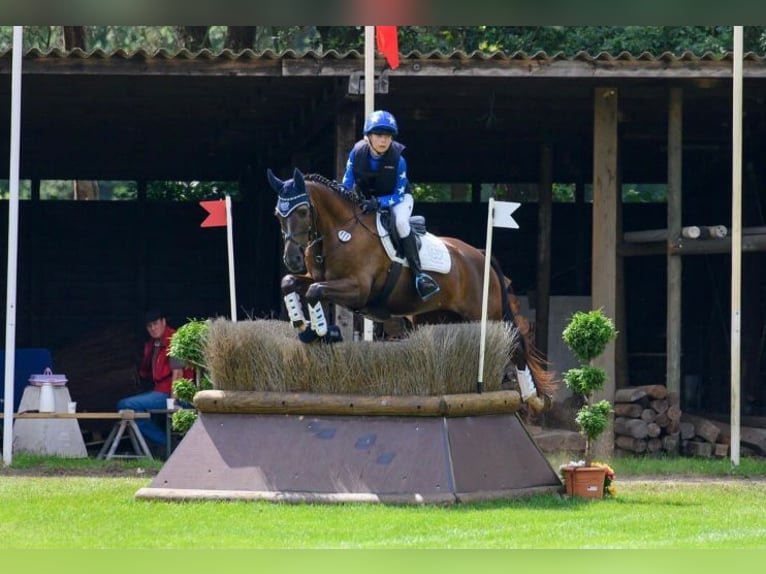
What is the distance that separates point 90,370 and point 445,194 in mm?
11714

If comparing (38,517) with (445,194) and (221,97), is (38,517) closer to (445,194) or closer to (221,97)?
(221,97)

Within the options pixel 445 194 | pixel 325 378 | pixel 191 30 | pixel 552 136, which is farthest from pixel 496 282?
pixel 445 194

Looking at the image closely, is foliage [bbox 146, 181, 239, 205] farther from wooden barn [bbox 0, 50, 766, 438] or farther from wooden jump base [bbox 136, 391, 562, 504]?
wooden jump base [bbox 136, 391, 562, 504]

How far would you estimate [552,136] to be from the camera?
17469 mm

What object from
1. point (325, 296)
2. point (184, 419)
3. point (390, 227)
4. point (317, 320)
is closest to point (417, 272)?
point (390, 227)

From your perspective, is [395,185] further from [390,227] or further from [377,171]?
[390,227]

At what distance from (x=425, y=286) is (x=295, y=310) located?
127cm

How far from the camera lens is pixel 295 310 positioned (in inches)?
340

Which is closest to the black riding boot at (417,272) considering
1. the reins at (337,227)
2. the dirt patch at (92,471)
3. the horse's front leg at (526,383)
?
the reins at (337,227)

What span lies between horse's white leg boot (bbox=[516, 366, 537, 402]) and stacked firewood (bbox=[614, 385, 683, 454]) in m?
4.02

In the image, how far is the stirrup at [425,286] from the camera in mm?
9492

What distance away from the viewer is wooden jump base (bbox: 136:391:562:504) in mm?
8258

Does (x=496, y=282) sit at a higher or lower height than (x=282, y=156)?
lower

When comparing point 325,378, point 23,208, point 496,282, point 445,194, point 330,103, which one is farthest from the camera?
point 445,194
